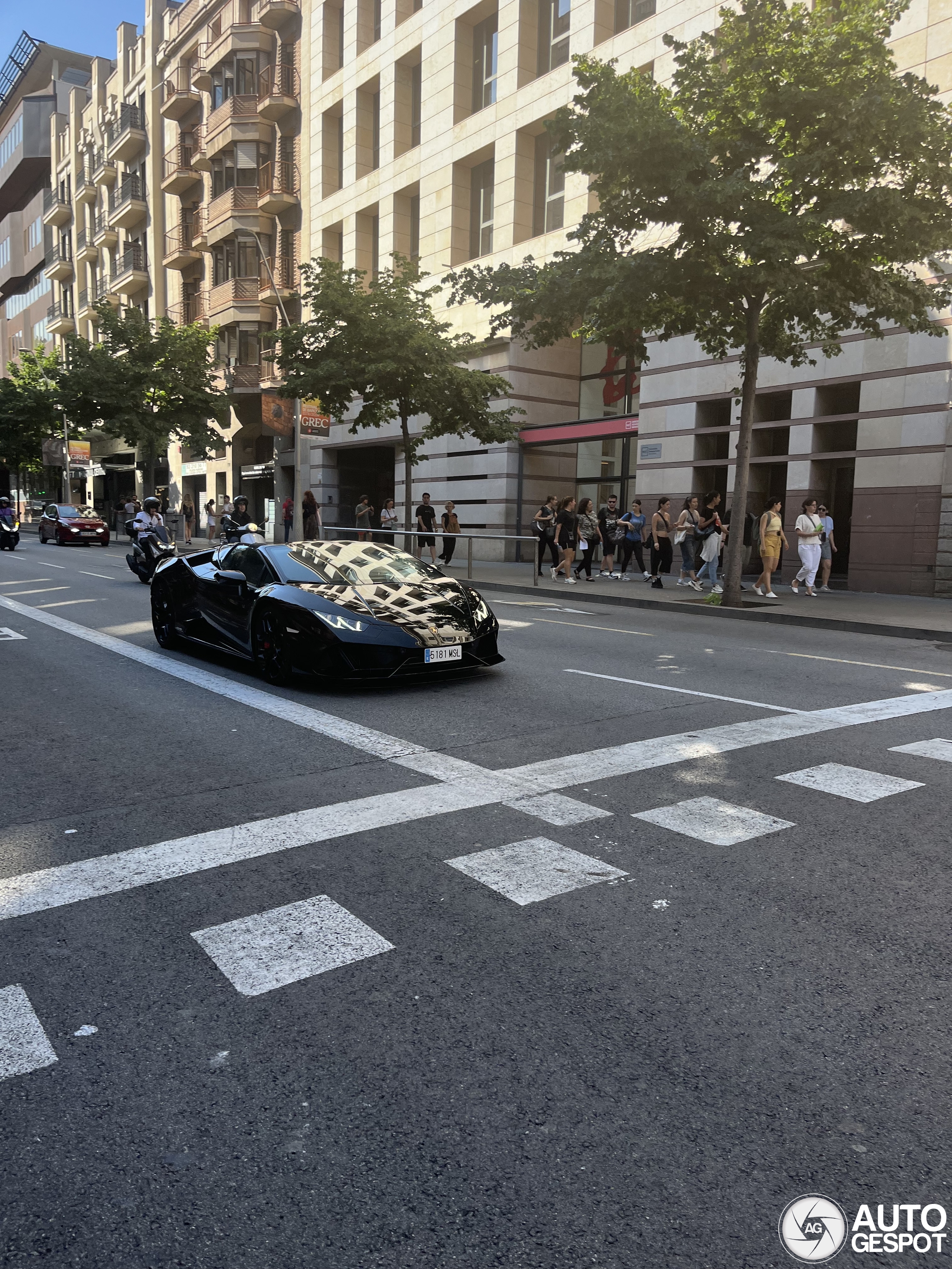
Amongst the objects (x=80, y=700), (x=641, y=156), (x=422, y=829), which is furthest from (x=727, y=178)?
(x=422, y=829)

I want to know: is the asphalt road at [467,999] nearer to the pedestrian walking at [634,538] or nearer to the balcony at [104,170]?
the pedestrian walking at [634,538]

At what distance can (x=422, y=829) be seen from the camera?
15.2 feet

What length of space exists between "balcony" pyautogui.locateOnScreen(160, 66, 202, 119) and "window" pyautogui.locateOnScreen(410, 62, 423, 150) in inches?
731

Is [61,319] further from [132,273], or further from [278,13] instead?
[278,13]

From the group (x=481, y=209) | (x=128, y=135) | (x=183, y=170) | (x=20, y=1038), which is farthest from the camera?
(x=128, y=135)

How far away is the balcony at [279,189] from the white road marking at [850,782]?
40867mm

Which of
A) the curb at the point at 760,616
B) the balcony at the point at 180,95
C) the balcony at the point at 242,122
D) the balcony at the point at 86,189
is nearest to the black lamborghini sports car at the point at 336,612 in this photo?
the curb at the point at 760,616

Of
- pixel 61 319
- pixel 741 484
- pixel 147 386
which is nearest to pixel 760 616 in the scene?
pixel 741 484

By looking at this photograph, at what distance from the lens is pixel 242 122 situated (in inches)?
1656

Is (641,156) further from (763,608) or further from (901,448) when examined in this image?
(901,448)

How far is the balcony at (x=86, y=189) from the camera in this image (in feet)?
210

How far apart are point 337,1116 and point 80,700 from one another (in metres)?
6.23

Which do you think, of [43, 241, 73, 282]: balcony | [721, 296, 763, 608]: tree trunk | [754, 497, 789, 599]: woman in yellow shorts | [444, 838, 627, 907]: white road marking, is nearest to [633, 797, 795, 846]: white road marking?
[444, 838, 627, 907]: white road marking

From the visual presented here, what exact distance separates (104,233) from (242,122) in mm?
22510
